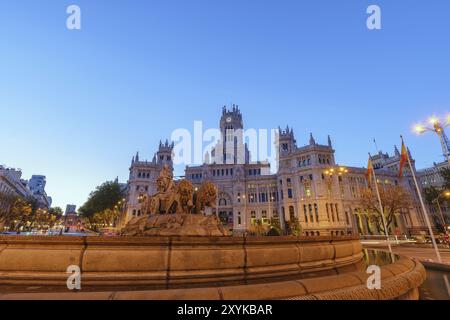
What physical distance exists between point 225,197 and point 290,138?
26344mm

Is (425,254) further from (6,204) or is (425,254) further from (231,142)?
(231,142)

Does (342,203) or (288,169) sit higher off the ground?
(288,169)

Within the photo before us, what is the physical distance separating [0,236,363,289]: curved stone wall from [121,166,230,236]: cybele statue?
4.67 metres

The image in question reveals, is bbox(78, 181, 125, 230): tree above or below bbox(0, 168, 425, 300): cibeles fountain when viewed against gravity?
above

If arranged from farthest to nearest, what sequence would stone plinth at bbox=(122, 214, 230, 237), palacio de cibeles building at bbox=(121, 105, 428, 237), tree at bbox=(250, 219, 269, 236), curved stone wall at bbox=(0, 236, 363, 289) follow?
palacio de cibeles building at bbox=(121, 105, 428, 237) < tree at bbox=(250, 219, 269, 236) < stone plinth at bbox=(122, 214, 230, 237) < curved stone wall at bbox=(0, 236, 363, 289)

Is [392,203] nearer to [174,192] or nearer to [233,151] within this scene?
[174,192]

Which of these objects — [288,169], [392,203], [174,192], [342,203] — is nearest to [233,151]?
[288,169]

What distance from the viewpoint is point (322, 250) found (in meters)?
7.00

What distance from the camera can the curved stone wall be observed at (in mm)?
4848

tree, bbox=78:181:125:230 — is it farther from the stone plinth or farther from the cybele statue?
the stone plinth

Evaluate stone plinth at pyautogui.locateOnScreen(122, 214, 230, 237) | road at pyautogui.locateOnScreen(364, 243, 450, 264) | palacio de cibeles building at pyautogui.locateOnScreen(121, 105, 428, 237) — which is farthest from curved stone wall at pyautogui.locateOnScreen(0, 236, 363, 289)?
palacio de cibeles building at pyautogui.locateOnScreen(121, 105, 428, 237)

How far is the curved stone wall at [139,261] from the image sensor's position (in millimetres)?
4848

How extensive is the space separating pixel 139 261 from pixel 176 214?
5838 millimetres
